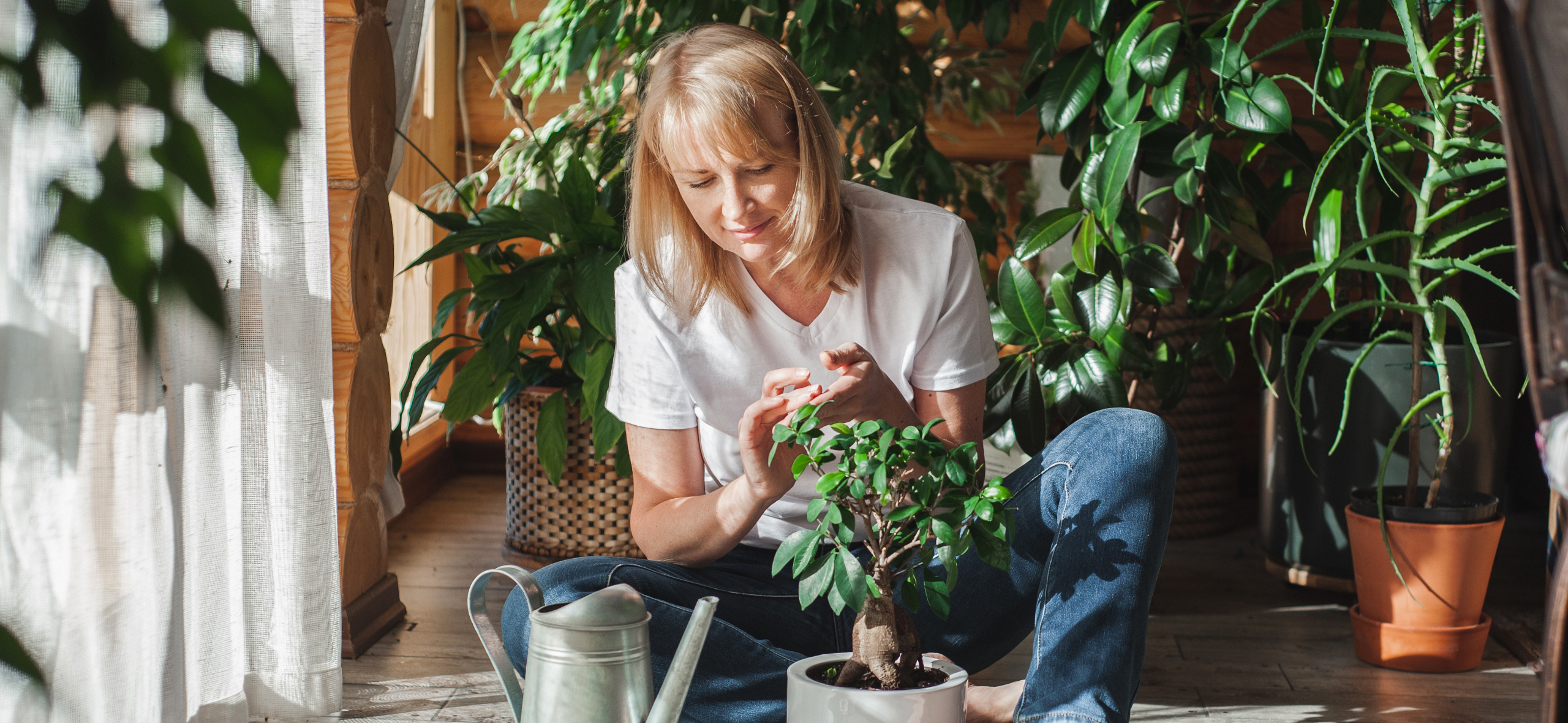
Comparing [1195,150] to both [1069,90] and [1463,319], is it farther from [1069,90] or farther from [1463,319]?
[1463,319]

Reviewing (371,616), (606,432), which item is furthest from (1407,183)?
(371,616)

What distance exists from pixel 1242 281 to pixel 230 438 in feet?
4.49

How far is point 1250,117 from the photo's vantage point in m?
1.50

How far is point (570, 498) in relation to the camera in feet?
6.47

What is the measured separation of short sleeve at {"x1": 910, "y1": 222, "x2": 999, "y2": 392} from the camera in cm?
125

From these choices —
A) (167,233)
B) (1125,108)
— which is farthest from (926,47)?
(167,233)

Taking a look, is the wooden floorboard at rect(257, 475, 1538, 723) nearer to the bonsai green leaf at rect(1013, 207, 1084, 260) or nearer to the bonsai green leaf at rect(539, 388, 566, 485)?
the bonsai green leaf at rect(539, 388, 566, 485)

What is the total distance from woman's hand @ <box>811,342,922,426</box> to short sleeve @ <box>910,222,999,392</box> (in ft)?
0.50

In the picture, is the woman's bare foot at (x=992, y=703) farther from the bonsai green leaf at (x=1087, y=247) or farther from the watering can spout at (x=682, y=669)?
the bonsai green leaf at (x=1087, y=247)

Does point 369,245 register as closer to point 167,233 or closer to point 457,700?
point 457,700

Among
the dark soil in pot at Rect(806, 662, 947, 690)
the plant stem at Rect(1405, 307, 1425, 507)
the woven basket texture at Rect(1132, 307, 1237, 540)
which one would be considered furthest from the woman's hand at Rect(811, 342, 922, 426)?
the woven basket texture at Rect(1132, 307, 1237, 540)

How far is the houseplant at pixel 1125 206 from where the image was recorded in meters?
1.55

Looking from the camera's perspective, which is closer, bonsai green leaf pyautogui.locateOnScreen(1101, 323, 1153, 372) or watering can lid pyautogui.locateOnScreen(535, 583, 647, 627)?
watering can lid pyautogui.locateOnScreen(535, 583, 647, 627)

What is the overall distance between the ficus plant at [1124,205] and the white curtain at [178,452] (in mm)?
939
